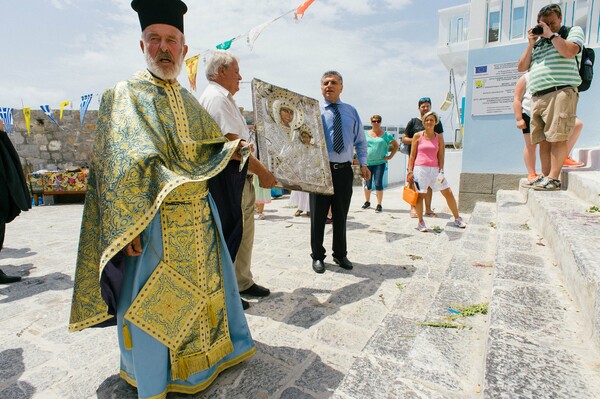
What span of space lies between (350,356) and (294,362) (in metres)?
0.36

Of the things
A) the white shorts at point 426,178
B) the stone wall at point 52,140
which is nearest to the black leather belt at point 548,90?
the white shorts at point 426,178

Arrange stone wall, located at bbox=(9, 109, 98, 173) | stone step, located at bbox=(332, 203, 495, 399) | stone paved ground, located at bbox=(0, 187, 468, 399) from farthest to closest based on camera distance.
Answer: stone wall, located at bbox=(9, 109, 98, 173), stone paved ground, located at bbox=(0, 187, 468, 399), stone step, located at bbox=(332, 203, 495, 399)

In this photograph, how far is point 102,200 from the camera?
1.64m

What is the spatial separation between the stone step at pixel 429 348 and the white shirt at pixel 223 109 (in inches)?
69.5

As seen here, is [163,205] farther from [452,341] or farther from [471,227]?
[471,227]

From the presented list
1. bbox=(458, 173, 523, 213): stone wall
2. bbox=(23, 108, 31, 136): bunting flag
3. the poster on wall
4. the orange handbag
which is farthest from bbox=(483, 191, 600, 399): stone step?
bbox=(23, 108, 31, 136): bunting flag

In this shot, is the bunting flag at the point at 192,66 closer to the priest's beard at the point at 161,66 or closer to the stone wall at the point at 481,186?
the stone wall at the point at 481,186

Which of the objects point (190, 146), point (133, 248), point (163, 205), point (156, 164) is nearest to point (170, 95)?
point (190, 146)

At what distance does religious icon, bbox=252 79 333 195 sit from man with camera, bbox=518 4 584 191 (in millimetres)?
2421

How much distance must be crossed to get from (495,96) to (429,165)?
78.3 inches

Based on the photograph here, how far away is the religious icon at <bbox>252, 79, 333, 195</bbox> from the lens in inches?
117

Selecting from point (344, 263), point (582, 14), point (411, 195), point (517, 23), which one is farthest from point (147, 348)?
point (582, 14)

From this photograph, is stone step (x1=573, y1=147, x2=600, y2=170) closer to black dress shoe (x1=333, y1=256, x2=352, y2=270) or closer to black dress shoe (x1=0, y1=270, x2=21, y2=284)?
black dress shoe (x1=333, y1=256, x2=352, y2=270)

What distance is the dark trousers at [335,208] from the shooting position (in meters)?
3.80
